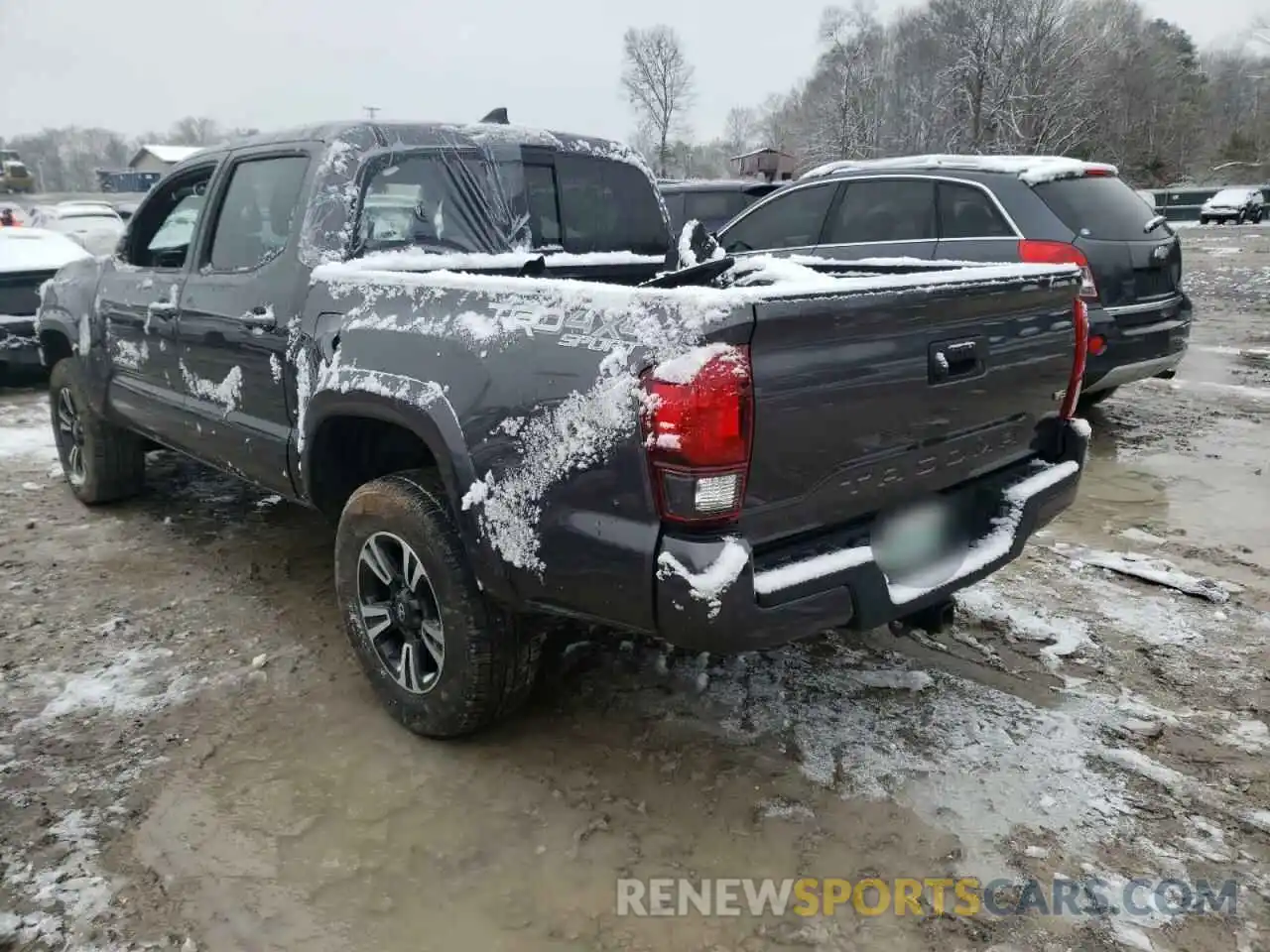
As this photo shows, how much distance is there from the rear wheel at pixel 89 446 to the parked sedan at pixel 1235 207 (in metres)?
36.6

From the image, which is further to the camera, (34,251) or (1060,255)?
(34,251)

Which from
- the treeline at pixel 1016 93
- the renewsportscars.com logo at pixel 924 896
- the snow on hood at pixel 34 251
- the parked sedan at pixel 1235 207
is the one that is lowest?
the renewsportscars.com logo at pixel 924 896

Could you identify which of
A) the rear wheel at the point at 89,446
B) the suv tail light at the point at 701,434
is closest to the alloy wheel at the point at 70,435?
the rear wheel at the point at 89,446

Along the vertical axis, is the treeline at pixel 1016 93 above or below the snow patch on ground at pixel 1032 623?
above

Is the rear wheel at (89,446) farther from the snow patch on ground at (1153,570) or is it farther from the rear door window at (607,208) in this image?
the snow patch on ground at (1153,570)

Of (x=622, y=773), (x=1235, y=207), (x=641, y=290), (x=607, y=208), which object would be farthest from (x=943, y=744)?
(x=1235, y=207)

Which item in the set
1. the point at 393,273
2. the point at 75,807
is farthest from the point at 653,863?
the point at 393,273

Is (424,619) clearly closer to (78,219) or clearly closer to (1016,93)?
(78,219)

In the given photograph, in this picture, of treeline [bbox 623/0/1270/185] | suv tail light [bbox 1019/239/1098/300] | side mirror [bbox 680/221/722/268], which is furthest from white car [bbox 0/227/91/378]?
treeline [bbox 623/0/1270/185]

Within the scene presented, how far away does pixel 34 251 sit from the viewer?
28.2 feet

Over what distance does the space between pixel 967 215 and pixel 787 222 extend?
4.89 feet

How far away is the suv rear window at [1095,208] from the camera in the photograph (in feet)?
18.4

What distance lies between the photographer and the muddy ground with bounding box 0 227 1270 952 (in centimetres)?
223

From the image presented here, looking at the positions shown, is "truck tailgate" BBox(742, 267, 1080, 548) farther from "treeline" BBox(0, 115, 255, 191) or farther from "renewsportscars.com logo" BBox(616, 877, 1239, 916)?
"treeline" BBox(0, 115, 255, 191)
